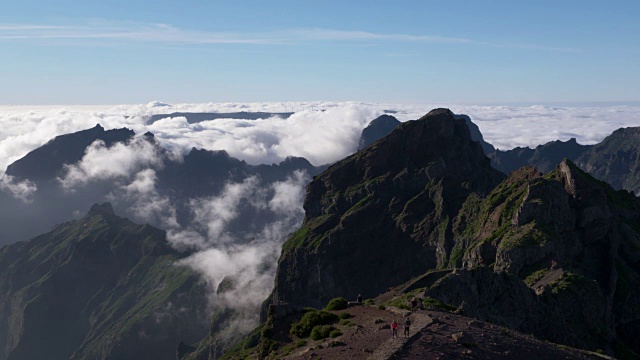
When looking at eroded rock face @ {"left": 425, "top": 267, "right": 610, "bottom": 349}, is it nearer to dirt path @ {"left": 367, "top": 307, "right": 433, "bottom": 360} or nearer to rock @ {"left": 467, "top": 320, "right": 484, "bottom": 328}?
rock @ {"left": 467, "top": 320, "right": 484, "bottom": 328}

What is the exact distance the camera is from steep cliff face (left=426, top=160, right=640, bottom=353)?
10319cm

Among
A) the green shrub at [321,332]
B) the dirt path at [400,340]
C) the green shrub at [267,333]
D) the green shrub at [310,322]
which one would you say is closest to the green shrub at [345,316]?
the green shrub at [310,322]

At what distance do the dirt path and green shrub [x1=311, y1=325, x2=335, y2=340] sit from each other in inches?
284

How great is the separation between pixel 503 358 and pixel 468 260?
106 metres

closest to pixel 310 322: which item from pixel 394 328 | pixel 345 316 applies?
pixel 345 316

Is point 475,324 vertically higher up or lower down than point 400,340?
lower down

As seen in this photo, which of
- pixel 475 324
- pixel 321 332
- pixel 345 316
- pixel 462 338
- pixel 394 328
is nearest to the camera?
pixel 394 328

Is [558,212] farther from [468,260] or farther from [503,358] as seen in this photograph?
[503,358]

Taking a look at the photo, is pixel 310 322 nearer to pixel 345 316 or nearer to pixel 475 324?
pixel 345 316

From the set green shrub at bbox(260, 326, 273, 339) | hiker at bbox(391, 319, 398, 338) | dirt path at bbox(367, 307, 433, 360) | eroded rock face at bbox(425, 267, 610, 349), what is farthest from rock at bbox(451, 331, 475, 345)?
eroded rock face at bbox(425, 267, 610, 349)

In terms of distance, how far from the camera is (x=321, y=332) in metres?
64.2

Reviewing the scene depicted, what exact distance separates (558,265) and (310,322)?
74.9 metres

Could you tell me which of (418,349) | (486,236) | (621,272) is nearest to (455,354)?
(418,349)

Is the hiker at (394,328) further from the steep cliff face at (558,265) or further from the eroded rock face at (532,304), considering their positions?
the eroded rock face at (532,304)
